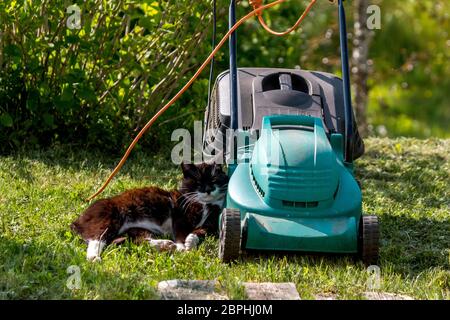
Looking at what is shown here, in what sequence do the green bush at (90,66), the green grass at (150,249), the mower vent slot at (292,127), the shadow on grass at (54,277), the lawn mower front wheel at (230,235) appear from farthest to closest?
the green bush at (90,66), the mower vent slot at (292,127), the lawn mower front wheel at (230,235), the green grass at (150,249), the shadow on grass at (54,277)

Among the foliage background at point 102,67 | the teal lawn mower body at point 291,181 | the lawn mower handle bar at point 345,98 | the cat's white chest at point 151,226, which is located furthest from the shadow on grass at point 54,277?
the foliage background at point 102,67

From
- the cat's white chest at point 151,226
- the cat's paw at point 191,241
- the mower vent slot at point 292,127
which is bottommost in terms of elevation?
the cat's paw at point 191,241

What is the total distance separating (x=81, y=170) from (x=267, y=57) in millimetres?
2329

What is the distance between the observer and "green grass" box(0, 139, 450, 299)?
4078 millimetres

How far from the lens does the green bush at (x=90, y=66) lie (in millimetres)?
6449

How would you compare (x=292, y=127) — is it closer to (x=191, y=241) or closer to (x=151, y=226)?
(x=191, y=241)

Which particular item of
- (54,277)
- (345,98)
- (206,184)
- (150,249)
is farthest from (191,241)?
(345,98)

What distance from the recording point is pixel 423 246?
504 centimetres

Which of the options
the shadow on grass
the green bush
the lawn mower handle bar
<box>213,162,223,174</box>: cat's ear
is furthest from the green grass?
the lawn mower handle bar

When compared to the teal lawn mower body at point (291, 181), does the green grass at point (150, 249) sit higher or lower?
lower

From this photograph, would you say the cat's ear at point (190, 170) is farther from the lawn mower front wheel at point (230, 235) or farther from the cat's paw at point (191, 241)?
the lawn mower front wheel at point (230, 235)

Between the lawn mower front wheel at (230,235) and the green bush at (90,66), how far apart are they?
2.41m

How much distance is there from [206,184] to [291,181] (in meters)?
0.84

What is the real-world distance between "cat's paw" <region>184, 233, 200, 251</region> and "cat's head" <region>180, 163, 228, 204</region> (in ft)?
0.91
